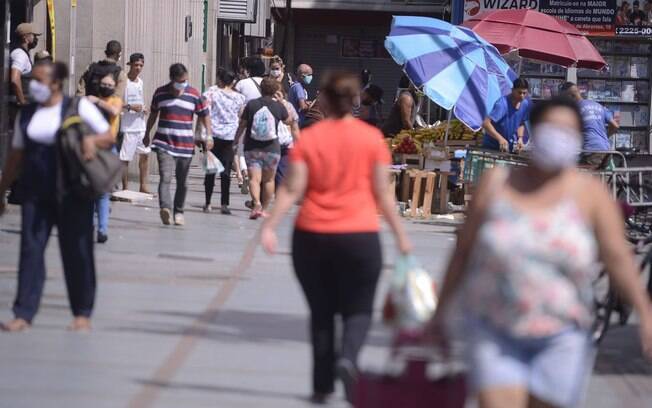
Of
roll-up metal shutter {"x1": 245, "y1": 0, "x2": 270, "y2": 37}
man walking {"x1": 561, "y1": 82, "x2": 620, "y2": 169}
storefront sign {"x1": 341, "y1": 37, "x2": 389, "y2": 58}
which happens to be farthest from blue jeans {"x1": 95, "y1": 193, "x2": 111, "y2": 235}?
storefront sign {"x1": 341, "y1": 37, "x2": 389, "y2": 58}

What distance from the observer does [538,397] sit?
17.0 feet

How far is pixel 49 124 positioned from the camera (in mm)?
9289

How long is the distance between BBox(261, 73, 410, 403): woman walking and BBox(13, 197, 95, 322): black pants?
2295mm

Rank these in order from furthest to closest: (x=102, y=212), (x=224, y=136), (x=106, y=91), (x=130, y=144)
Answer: (x=224, y=136)
(x=130, y=144)
(x=102, y=212)
(x=106, y=91)

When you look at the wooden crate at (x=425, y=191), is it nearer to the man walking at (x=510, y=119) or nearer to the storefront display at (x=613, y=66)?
the man walking at (x=510, y=119)

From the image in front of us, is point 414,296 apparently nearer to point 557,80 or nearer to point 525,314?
point 525,314

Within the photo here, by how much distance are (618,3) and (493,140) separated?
37.5 ft

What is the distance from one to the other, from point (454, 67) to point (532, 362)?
44.0 feet

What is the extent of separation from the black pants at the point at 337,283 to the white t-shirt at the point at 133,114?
11.1m

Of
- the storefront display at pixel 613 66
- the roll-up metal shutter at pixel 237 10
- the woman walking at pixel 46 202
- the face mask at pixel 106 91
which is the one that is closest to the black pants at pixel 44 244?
the woman walking at pixel 46 202

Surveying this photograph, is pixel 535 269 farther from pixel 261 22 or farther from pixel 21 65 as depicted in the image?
pixel 261 22

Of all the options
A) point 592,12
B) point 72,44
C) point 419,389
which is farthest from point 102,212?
point 592,12

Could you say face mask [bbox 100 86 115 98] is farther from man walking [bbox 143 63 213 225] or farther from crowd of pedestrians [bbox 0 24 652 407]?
man walking [bbox 143 63 213 225]

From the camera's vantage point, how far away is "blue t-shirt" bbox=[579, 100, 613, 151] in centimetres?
1593
